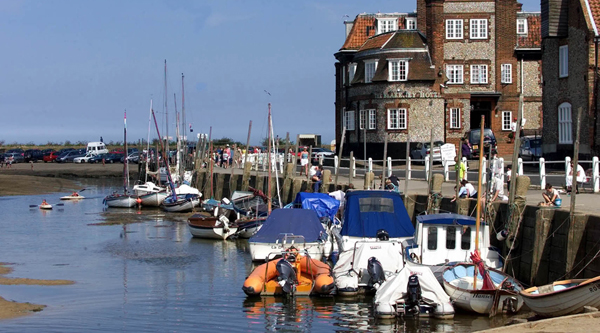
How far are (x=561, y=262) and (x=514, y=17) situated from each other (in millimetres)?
42992

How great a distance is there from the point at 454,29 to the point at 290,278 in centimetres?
4179

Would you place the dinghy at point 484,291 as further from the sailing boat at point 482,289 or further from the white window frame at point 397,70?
the white window frame at point 397,70

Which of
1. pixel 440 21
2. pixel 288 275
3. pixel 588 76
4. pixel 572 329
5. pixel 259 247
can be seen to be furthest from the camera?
pixel 440 21

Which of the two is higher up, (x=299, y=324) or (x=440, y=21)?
(x=440, y=21)

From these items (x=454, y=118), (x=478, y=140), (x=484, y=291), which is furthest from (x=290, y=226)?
(x=454, y=118)

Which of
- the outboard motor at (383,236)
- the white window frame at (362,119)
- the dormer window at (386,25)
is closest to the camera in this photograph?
the outboard motor at (383,236)

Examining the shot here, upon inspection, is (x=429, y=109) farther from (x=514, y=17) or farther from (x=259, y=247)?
(x=259, y=247)

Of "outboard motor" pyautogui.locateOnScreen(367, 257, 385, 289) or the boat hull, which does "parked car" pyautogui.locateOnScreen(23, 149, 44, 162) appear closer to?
the boat hull

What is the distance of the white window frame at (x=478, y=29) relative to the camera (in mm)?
59344

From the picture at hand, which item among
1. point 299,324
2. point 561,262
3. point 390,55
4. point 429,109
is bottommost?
point 299,324

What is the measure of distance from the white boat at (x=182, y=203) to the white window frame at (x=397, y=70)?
58.3 feet

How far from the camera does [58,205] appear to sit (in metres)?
55.1

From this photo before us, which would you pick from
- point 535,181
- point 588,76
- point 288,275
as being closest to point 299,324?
point 288,275

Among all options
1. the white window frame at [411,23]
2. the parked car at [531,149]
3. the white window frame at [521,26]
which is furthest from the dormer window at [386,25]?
the parked car at [531,149]
